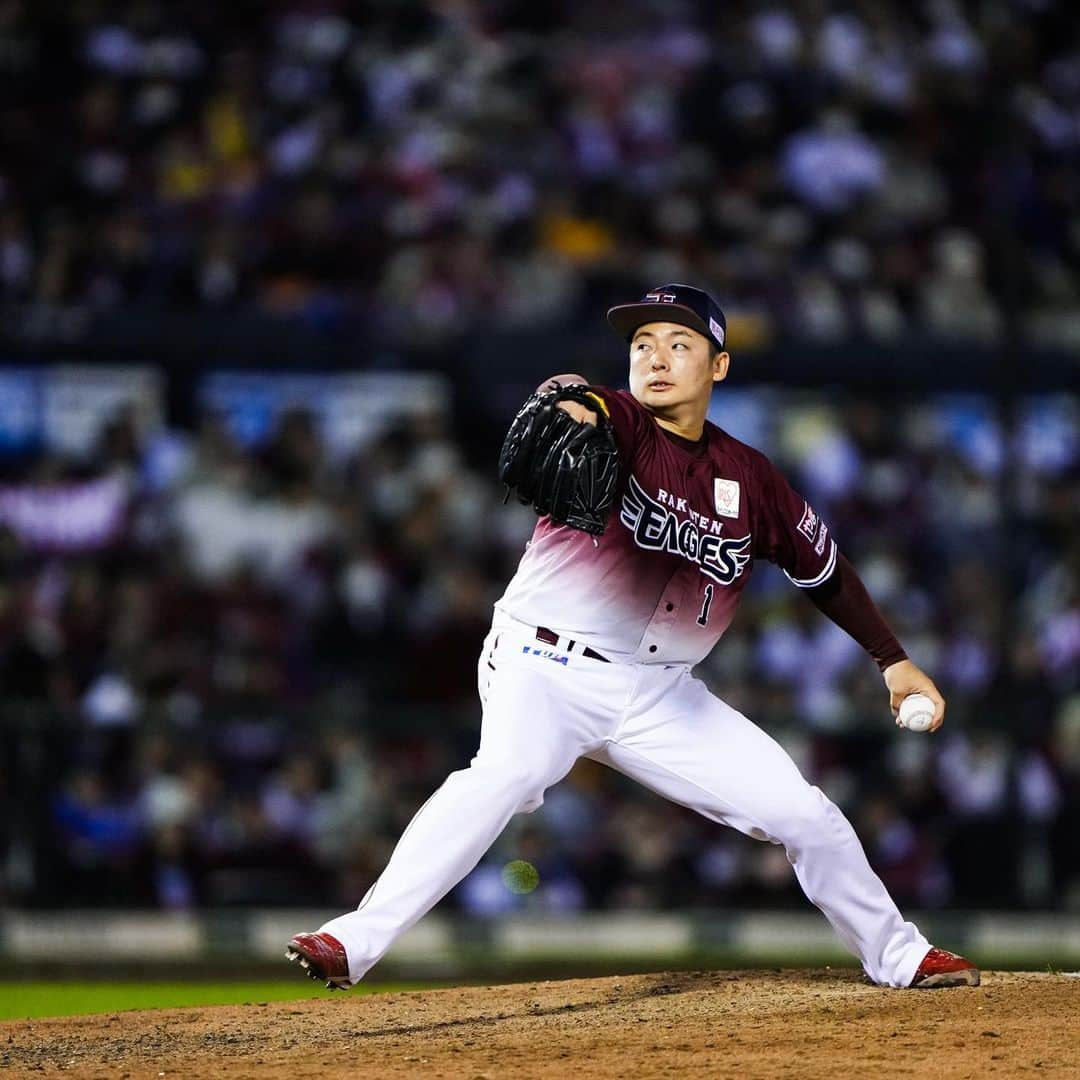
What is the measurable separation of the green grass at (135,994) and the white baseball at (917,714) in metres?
4.27

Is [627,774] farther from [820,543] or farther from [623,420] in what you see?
[623,420]

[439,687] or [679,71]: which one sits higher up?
[679,71]

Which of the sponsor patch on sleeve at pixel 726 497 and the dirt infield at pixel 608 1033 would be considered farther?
the sponsor patch on sleeve at pixel 726 497

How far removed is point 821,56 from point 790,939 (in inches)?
267

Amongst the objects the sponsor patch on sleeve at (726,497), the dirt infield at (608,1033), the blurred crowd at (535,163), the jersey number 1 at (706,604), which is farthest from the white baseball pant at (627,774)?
the blurred crowd at (535,163)

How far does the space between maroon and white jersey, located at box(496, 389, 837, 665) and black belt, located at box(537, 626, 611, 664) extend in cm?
2

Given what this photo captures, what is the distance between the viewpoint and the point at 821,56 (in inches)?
572

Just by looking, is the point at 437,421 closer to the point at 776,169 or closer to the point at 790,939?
the point at 776,169

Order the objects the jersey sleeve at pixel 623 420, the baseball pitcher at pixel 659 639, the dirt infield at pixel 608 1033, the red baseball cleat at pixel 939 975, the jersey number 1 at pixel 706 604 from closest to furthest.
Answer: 1. the dirt infield at pixel 608 1033
2. the baseball pitcher at pixel 659 639
3. the jersey sleeve at pixel 623 420
4. the jersey number 1 at pixel 706 604
5. the red baseball cleat at pixel 939 975

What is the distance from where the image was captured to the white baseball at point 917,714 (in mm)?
5645

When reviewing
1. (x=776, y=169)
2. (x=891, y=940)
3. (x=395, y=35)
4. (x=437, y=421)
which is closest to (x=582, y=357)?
(x=437, y=421)

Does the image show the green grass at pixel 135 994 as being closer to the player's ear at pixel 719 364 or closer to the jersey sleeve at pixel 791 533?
the jersey sleeve at pixel 791 533

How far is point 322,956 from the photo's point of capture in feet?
16.5

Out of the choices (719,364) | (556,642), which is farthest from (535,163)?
(556,642)
